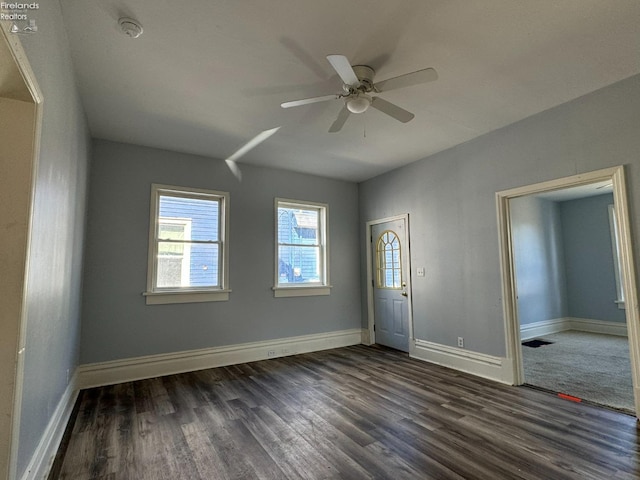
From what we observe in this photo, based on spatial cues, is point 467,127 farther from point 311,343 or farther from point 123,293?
point 123,293

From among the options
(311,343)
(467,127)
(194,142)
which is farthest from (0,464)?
(467,127)

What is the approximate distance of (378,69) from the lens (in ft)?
8.48

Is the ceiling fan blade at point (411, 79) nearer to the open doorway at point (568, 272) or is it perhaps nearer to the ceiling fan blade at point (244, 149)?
the ceiling fan blade at point (244, 149)

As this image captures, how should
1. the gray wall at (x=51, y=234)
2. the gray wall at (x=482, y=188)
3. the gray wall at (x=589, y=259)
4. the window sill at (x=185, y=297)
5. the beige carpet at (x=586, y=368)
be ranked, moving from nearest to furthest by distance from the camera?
the gray wall at (x=51, y=234), the gray wall at (x=482, y=188), the beige carpet at (x=586, y=368), the window sill at (x=185, y=297), the gray wall at (x=589, y=259)

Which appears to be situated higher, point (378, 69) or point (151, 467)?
point (378, 69)

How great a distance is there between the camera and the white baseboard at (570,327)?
228 inches

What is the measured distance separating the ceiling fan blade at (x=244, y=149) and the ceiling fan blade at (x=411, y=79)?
1678 mm

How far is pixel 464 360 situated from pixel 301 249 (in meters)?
2.85

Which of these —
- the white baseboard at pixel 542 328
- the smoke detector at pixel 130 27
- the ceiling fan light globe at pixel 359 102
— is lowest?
the white baseboard at pixel 542 328

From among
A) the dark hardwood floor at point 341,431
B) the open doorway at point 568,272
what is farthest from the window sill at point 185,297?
the open doorway at point 568,272

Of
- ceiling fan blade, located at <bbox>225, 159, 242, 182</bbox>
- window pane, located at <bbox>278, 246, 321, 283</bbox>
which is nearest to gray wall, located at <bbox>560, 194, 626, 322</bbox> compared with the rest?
window pane, located at <bbox>278, 246, 321, 283</bbox>

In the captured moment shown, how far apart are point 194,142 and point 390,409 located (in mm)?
3769

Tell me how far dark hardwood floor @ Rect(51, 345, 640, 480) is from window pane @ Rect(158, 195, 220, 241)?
186 centimetres

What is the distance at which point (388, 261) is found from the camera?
209 inches
